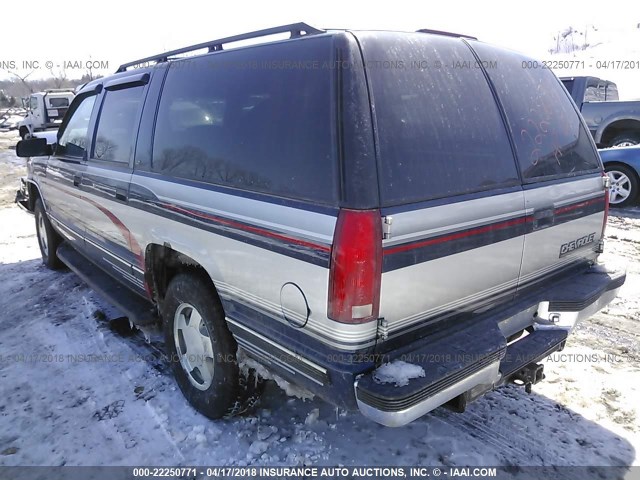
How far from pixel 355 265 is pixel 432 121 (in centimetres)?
82

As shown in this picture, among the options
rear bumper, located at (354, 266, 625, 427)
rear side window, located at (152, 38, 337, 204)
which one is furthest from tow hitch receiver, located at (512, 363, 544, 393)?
rear side window, located at (152, 38, 337, 204)

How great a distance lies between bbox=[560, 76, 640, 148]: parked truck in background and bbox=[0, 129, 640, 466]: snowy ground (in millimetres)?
8349

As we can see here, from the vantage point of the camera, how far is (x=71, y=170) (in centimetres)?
434

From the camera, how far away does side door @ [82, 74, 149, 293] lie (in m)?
3.39

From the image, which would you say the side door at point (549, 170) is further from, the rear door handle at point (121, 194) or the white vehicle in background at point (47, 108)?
the white vehicle in background at point (47, 108)

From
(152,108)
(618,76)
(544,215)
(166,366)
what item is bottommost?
(166,366)

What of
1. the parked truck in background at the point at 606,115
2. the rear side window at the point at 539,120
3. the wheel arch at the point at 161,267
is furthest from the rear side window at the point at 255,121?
the parked truck in background at the point at 606,115

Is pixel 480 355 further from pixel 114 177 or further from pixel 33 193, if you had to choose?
pixel 33 193

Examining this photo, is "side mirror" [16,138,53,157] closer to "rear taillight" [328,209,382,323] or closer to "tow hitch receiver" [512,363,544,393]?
"rear taillight" [328,209,382,323]

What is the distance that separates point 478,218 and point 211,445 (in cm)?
Answer: 195

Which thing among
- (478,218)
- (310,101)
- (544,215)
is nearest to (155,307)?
(310,101)

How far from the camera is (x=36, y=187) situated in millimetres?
5797

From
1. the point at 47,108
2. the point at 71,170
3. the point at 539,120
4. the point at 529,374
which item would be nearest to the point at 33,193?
the point at 71,170

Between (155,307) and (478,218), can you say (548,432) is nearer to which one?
(478,218)
